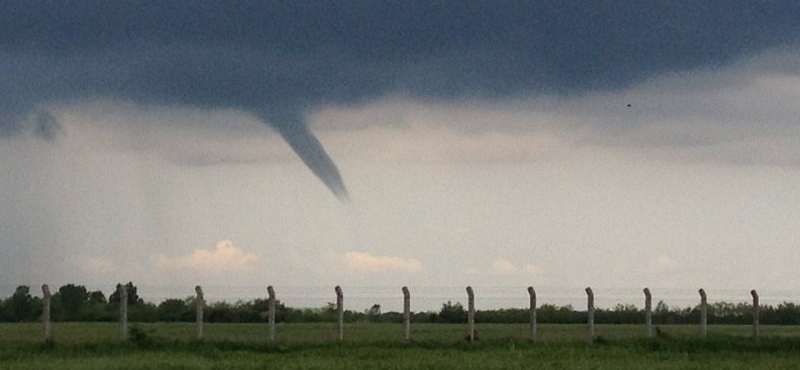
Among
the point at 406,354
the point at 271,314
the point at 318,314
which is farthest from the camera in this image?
the point at 318,314

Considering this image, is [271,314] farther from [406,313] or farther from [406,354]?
[406,354]

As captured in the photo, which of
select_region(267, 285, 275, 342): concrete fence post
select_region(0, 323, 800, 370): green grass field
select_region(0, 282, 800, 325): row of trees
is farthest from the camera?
select_region(0, 282, 800, 325): row of trees

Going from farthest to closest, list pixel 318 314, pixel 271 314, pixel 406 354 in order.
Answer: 1. pixel 318 314
2. pixel 271 314
3. pixel 406 354

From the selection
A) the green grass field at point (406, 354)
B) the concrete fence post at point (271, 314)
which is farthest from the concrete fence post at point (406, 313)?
the concrete fence post at point (271, 314)

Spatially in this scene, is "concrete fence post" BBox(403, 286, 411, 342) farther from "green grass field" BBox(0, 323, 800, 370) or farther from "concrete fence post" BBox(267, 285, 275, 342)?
"concrete fence post" BBox(267, 285, 275, 342)

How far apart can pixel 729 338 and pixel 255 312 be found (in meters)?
25.5

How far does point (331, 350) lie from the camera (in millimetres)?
33062

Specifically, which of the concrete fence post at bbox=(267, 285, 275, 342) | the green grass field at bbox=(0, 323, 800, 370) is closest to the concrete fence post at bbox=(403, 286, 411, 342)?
the green grass field at bbox=(0, 323, 800, 370)

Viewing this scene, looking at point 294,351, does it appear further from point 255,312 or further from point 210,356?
point 255,312

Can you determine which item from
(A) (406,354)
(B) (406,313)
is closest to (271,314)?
(B) (406,313)

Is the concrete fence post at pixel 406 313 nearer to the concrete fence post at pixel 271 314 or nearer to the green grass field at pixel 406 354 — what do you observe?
the green grass field at pixel 406 354

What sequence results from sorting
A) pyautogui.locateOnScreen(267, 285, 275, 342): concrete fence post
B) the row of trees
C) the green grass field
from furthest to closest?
1. the row of trees
2. pyautogui.locateOnScreen(267, 285, 275, 342): concrete fence post
3. the green grass field

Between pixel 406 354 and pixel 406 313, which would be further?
pixel 406 313

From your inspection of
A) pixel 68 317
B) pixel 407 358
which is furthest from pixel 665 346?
pixel 68 317
